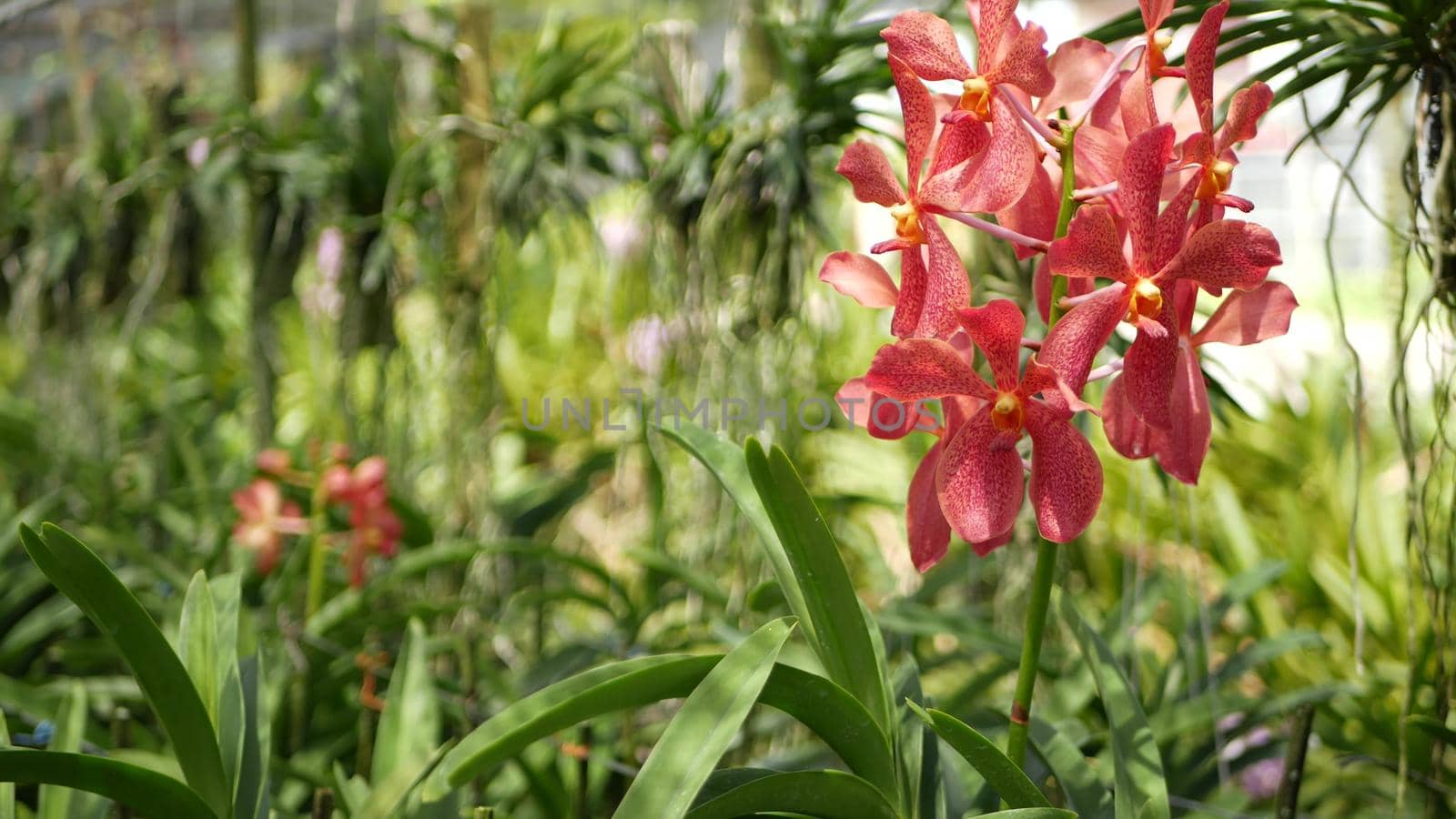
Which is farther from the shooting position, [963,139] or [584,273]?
[584,273]

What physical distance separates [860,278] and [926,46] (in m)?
0.14

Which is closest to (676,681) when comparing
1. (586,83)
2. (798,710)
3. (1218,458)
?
(798,710)

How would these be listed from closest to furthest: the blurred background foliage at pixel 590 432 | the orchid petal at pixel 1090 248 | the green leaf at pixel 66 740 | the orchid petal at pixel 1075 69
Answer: the orchid petal at pixel 1090 248 < the orchid petal at pixel 1075 69 < the green leaf at pixel 66 740 < the blurred background foliage at pixel 590 432

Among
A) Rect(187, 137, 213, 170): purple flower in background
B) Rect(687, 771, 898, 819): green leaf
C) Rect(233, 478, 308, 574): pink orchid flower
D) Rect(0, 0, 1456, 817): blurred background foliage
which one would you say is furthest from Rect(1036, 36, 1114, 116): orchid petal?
Rect(187, 137, 213, 170): purple flower in background

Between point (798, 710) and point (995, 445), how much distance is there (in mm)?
237

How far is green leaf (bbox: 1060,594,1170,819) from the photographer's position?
2.53 feet

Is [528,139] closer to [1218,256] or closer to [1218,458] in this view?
[1218,256]

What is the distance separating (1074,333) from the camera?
1.95 feet

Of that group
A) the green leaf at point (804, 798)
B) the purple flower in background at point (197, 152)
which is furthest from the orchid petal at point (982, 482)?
the purple flower in background at point (197, 152)

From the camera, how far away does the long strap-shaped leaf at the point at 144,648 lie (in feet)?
2.27

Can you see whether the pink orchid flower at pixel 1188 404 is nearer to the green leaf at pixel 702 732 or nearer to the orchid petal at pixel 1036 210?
the orchid petal at pixel 1036 210

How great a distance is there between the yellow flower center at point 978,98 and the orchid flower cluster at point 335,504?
110cm

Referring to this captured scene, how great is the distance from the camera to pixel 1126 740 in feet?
2.70

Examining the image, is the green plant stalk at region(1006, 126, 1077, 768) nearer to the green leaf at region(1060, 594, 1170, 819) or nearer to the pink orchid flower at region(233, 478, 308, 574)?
the green leaf at region(1060, 594, 1170, 819)
